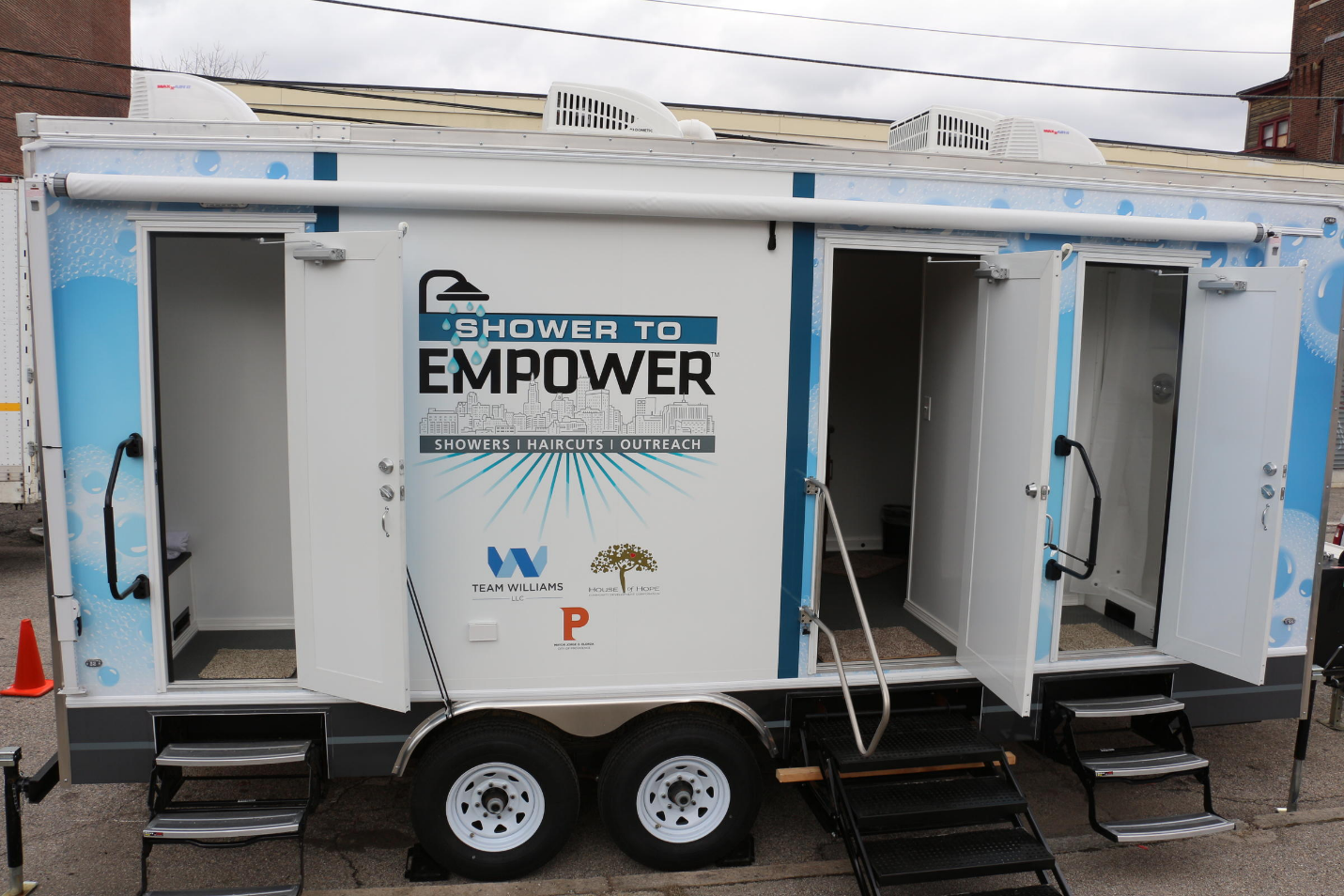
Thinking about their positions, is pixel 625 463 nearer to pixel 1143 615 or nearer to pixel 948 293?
pixel 948 293

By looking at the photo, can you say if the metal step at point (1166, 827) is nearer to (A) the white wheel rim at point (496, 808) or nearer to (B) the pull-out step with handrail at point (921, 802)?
(B) the pull-out step with handrail at point (921, 802)

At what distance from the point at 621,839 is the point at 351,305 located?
2.17 m

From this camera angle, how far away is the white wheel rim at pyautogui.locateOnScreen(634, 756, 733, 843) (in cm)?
343

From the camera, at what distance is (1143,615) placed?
4590 millimetres

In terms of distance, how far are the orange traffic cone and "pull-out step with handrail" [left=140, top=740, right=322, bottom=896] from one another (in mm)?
1464

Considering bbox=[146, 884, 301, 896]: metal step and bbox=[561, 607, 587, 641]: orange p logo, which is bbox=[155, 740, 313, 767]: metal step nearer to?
bbox=[146, 884, 301, 896]: metal step

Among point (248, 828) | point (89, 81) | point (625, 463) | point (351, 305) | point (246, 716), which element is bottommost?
point (248, 828)

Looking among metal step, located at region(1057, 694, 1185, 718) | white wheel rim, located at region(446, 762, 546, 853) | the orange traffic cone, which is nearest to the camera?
white wheel rim, located at region(446, 762, 546, 853)

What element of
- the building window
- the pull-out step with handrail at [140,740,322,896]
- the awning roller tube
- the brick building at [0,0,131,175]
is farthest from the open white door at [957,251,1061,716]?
the building window

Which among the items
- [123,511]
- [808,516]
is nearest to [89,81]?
[123,511]

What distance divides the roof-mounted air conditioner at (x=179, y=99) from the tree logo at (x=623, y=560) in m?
2.07

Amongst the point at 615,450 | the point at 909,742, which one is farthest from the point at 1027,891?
the point at 615,450

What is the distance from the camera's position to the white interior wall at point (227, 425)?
4.32 metres

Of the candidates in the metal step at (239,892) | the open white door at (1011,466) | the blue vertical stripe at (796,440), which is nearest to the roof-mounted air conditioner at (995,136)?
the open white door at (1011,466)
